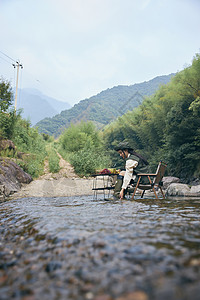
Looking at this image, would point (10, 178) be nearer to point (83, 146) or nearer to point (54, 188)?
point (54, 188)

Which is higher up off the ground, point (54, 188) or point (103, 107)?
point (103, 107)

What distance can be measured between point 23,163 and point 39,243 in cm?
965

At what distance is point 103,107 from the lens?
95500 mm

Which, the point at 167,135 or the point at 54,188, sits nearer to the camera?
the point at 54,188

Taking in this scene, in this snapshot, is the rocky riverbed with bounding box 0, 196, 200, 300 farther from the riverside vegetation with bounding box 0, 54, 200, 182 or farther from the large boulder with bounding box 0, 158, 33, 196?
the riverside vegetation with bounding box 0, 54, 200, 182

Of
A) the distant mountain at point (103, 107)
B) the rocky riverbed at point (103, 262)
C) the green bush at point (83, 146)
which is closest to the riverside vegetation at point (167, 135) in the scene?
the green bush at point (83, 146)

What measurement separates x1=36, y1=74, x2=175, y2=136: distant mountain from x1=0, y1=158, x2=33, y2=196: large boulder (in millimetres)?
50797

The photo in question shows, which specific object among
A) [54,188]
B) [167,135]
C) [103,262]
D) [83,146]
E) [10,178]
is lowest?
[54,188]

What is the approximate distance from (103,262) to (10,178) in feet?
24.7

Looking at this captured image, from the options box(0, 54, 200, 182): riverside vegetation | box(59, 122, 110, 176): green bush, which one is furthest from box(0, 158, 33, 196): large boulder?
box(59, 122, 110, 176): green bush

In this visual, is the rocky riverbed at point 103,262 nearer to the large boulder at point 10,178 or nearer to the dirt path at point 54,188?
the large boulder at point 10,178

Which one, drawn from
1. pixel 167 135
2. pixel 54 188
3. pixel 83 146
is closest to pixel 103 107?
pixel 83 146

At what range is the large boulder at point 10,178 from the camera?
7305 mm

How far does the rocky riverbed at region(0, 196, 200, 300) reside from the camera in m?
1.26
